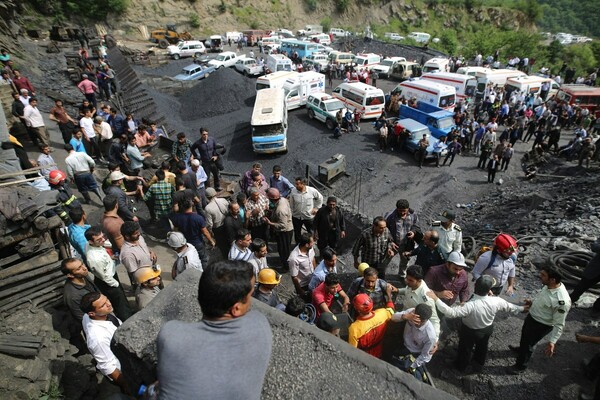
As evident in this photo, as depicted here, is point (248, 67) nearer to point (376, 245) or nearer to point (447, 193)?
point (447, 193)

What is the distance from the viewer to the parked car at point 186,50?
34250 mm

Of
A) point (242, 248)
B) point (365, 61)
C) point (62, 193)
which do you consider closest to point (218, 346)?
point (242, 248)

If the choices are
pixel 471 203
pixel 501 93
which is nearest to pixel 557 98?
pixel 501 93

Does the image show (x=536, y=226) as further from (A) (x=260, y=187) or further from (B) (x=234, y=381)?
(B) (x=234, y=381)

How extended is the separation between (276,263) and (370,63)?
2944 centimetres

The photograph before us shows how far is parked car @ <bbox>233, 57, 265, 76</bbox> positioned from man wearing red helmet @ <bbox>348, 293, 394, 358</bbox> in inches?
1114

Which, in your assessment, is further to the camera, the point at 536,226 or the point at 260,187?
the point at 536,226

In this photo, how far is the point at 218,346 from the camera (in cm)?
176

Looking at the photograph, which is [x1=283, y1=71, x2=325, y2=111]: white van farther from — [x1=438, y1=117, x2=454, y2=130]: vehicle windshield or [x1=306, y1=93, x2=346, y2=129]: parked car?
[x1=438, y1=117, x2=454, y2=130]: vehicle windshield

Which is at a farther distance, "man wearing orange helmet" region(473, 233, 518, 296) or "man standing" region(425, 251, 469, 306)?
"man wearing orange helmet" region(473, 233, 518, 296)

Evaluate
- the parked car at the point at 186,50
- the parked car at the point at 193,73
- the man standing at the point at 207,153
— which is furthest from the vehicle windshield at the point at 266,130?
the parked car at the point at 186,50

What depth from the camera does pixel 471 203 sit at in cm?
1378

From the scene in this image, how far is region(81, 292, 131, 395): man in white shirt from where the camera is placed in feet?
10.9

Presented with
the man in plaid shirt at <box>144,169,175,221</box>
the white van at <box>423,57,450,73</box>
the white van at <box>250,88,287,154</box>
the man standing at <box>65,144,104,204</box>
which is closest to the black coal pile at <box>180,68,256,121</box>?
the white van at <box>250,88,287,154</box>
